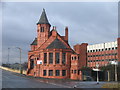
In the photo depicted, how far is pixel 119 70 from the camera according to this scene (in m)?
46.7

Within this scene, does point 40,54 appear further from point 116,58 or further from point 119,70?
point 116,58

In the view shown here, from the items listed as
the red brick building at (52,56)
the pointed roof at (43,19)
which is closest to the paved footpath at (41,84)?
Answer: the red brick building at (52,56)

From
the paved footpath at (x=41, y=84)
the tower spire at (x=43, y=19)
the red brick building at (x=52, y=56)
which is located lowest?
the paved footpath at (x=41, y=84)

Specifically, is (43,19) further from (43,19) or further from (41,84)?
(41,84)

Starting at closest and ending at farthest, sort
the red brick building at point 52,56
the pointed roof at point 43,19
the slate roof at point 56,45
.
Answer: the red brick building at point 52,56
the slate roof at point 56,45
the pointed roof at point 43,19

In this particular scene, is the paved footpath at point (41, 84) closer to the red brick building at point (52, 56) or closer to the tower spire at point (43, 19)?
the red brick building at point (52, 56)

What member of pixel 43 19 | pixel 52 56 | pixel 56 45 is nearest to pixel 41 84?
pixel 52 56

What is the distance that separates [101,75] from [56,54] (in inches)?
677

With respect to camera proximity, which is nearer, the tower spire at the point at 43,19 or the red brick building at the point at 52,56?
the red brick building at the point at 52,56

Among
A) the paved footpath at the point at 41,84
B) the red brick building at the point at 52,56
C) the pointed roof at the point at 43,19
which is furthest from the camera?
the pointed roof at the point at 43,19

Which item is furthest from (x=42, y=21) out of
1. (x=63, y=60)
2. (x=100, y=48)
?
(x=100, y=48)

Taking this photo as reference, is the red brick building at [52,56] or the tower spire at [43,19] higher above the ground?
the tower spire at [43,19]

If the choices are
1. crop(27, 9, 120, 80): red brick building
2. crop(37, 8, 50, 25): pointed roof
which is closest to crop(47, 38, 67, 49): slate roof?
crop(27, 9, 120, 80): red brick building

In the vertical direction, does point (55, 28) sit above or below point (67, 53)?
above
